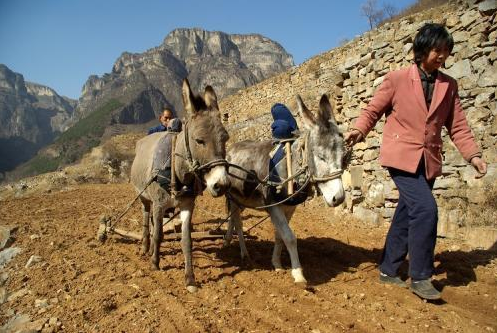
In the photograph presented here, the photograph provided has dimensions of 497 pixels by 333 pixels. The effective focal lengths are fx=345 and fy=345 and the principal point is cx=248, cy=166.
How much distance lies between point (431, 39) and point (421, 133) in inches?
35.4

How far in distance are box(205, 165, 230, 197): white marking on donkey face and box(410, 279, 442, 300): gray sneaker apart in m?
2.17

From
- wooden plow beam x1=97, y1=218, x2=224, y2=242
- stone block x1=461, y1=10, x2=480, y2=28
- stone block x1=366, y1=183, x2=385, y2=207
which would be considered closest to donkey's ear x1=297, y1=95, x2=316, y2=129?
wooden plow beam x1=97, y1=218, x2=224, y2=242

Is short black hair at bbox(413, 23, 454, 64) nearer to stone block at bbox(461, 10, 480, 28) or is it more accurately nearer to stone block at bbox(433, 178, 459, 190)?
stone block at bbox(461, 10, 480, 28)

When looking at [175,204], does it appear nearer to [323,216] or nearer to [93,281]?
[93,281]

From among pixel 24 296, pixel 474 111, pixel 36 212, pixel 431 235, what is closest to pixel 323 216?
pixel 474 111

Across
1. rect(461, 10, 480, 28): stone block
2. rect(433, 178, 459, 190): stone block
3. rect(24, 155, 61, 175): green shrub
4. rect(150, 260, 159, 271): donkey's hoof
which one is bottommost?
rect(150, 260, 159, 271): donkey's hoof

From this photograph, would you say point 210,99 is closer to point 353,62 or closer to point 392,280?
point 392,280

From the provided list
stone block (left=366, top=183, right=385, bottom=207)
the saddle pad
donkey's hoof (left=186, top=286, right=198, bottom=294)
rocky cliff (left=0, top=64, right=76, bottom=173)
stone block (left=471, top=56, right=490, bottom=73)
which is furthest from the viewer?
rocky cliff (left=0, top=64, right=76, bottom=173)

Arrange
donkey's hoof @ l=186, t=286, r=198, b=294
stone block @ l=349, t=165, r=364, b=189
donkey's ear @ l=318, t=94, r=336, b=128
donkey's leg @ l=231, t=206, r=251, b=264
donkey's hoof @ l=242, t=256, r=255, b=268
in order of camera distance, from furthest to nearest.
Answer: stone block @ l=349, t=165, r=364, b=189, donkey's leg @ l=231, t=206, r=251, b=264, donkey's hoof @ l=242, t=256, r=255, b=268, donkey's hoof @ l=186, t=286, r=198, b=294, donkey's ear @ l=318, t=94, r=336, b=128

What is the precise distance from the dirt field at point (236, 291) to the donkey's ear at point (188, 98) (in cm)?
199

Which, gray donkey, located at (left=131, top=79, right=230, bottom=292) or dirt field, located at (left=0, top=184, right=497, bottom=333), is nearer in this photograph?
dirt field, located at (left=0, top=184, right=497, bottom=333)

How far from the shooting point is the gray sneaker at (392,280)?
383 centimetres

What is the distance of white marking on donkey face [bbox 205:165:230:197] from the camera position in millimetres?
3461

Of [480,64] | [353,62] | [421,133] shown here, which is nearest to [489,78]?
[480,64]
